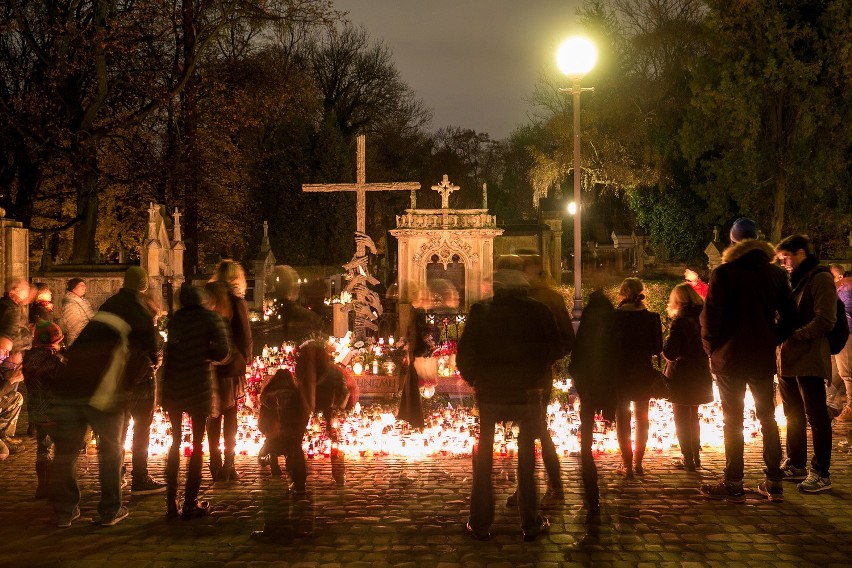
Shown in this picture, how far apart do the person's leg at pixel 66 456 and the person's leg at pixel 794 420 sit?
568 cm

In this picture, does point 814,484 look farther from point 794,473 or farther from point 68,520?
point 68,520

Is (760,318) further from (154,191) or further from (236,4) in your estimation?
(154,191)

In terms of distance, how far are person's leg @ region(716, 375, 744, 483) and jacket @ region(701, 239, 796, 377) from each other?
11cm

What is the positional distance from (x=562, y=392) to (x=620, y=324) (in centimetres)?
540

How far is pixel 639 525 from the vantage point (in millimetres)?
5824

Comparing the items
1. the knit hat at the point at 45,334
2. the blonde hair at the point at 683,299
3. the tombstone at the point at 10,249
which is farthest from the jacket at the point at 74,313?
the tombstone at the point at 10,249

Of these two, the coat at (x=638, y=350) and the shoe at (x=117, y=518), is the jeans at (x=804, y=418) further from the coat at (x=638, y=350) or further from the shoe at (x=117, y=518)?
the shoe at (x=117, y=518)

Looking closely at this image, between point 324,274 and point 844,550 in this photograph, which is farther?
point 324,274

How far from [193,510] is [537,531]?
2.57 m

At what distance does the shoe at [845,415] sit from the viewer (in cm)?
955

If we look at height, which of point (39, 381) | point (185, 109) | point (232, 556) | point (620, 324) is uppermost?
point (185, 109)

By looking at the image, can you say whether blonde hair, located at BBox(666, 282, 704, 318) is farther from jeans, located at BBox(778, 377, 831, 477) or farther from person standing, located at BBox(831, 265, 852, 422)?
person standing, located at BBox(831, 265, 852, 422)

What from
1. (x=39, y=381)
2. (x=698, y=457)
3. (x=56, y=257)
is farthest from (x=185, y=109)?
(x=698, y=457)

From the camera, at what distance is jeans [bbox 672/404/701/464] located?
7250 millimetres
